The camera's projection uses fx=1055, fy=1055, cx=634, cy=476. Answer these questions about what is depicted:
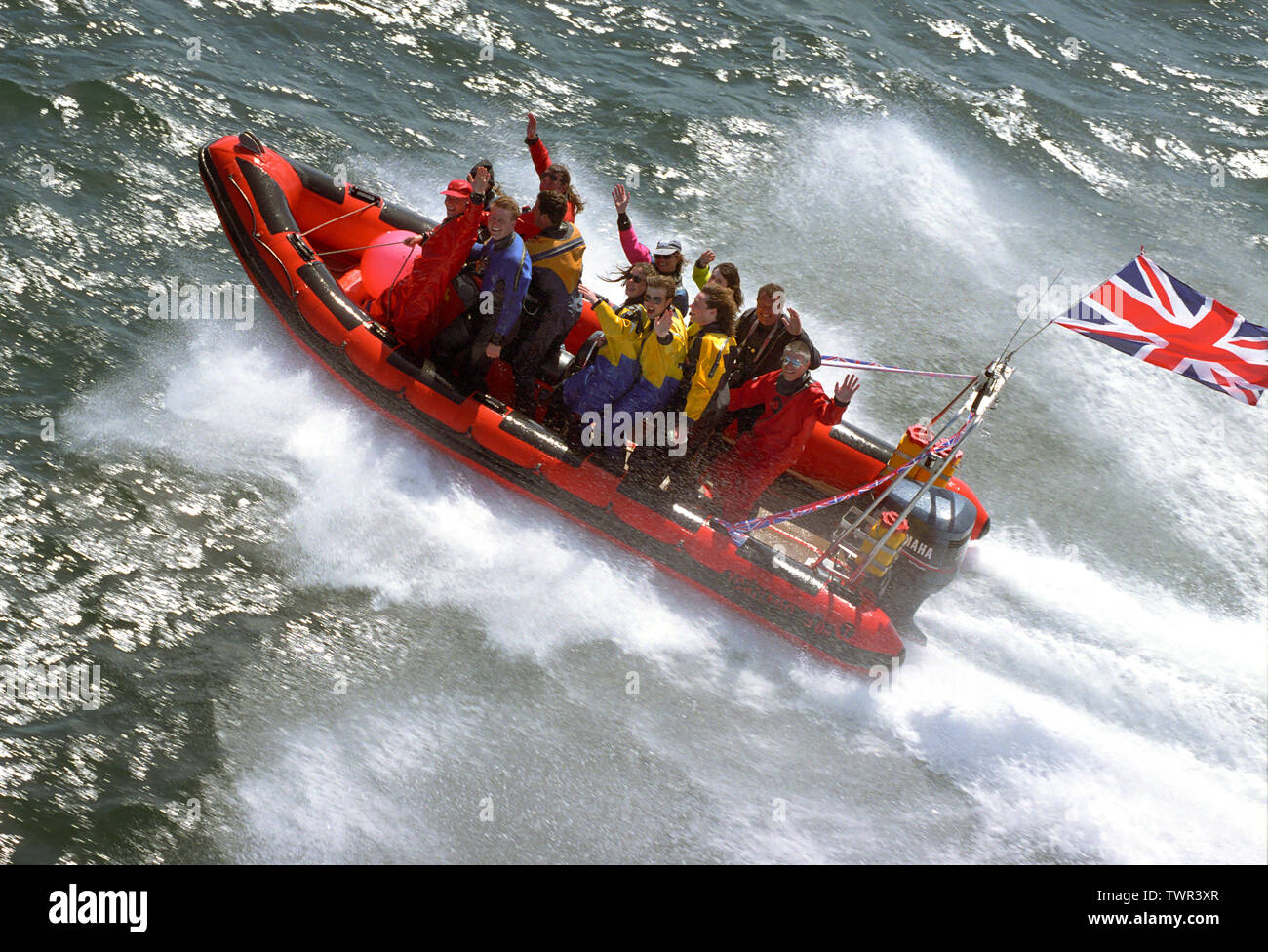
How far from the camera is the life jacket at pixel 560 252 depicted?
19.6 feet

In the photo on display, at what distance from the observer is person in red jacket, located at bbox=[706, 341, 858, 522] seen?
5605 millimetres

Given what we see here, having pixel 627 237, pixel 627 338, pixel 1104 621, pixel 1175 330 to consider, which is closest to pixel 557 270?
pixel 627 237

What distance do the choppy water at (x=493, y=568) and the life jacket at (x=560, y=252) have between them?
1.36m

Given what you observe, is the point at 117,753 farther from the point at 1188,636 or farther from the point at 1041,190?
the point at 1041,190

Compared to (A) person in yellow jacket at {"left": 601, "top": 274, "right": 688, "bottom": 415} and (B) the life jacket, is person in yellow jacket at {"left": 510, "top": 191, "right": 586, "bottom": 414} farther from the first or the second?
(A) person in yellow jacket at {"left": 601, "top": 274, "right": 688, "bottom": 415}

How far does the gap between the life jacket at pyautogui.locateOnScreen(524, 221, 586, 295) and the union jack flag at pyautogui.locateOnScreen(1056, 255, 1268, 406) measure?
264 centimetres

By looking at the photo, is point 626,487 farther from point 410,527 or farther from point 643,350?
point 410,527

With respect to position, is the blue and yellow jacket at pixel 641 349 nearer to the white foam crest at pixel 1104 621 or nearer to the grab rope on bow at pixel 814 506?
the grab rope on bow at pixel 814 506

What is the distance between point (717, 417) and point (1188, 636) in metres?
3.70

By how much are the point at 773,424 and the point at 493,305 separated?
1714 millimetres

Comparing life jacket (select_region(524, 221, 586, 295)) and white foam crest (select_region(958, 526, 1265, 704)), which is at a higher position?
life jacket (select_region(524, 221, 586, 295))

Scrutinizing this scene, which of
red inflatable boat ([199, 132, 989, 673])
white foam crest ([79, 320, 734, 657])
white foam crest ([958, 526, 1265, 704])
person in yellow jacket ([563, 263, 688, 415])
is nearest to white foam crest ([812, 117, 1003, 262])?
white foam crest ([958, 526, 1265, 704])
